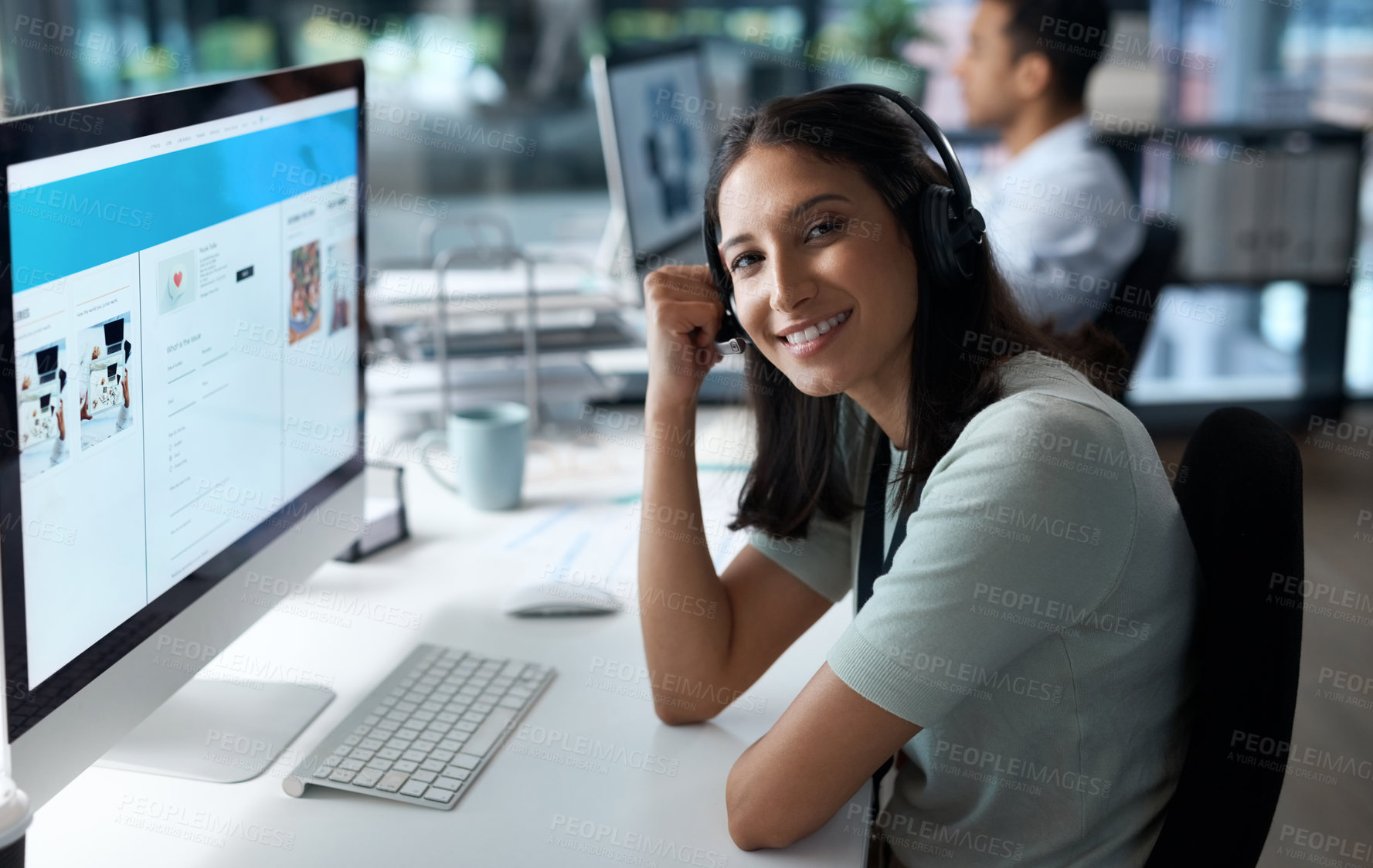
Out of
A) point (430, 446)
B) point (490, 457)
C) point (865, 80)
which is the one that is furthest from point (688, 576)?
point (865, 80)

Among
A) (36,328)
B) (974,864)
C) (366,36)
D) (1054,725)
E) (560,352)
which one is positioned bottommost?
(974,864)

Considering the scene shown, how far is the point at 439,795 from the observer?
912 mm

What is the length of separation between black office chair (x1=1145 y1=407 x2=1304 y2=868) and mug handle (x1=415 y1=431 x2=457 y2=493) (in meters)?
1.01

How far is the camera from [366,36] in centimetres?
302

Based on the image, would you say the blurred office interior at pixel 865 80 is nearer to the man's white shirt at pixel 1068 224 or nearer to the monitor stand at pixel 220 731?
the man's white shirt at pixel 1068 224

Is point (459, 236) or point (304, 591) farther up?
point (459, 236)

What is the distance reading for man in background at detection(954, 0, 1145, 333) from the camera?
249 centimetres

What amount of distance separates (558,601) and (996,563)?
55cm

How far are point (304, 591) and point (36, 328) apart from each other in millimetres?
629

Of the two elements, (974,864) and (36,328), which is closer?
(36,328)

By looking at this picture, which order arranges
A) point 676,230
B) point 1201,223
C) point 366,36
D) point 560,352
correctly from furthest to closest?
1. point 1201,223
2. point 366,36
3. point 676,230
4. point 560,352

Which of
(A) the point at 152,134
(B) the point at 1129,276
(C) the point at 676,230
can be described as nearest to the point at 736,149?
(A) the point at 152,134

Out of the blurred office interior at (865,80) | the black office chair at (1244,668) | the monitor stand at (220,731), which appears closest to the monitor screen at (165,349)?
the monitor stand at (220,731)

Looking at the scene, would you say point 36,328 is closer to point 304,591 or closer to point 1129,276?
point 304,591
